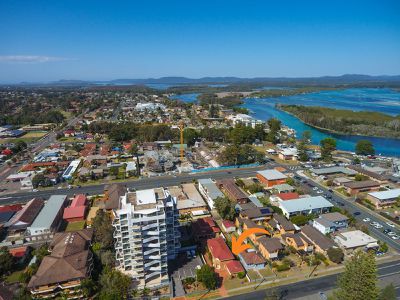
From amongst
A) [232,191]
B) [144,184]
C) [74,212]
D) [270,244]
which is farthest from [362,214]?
[74,212]

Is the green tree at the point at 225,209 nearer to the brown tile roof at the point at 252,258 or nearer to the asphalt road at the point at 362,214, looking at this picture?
the brown tile roof at the point at 252,258

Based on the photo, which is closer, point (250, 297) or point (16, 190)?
point (250, 297)

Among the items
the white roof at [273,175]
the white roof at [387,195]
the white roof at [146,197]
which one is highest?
the white roof at [146,197]

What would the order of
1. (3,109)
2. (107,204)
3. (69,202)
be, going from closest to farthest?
(107,204)
(69,202)
(3,109)

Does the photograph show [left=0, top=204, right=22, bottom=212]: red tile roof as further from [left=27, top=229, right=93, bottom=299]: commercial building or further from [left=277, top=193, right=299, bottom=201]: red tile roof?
[left=277, top=193, right=299, bottom=201]: red tile roof

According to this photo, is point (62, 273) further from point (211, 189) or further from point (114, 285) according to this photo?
point (211, 189)

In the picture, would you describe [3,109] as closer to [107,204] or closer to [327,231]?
[107,204]

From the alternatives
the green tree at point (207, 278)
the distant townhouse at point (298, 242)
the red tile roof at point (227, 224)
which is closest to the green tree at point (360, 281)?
the distant townhouse at point (298, 242)

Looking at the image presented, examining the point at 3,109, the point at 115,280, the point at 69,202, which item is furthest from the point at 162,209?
the point at 3,109
